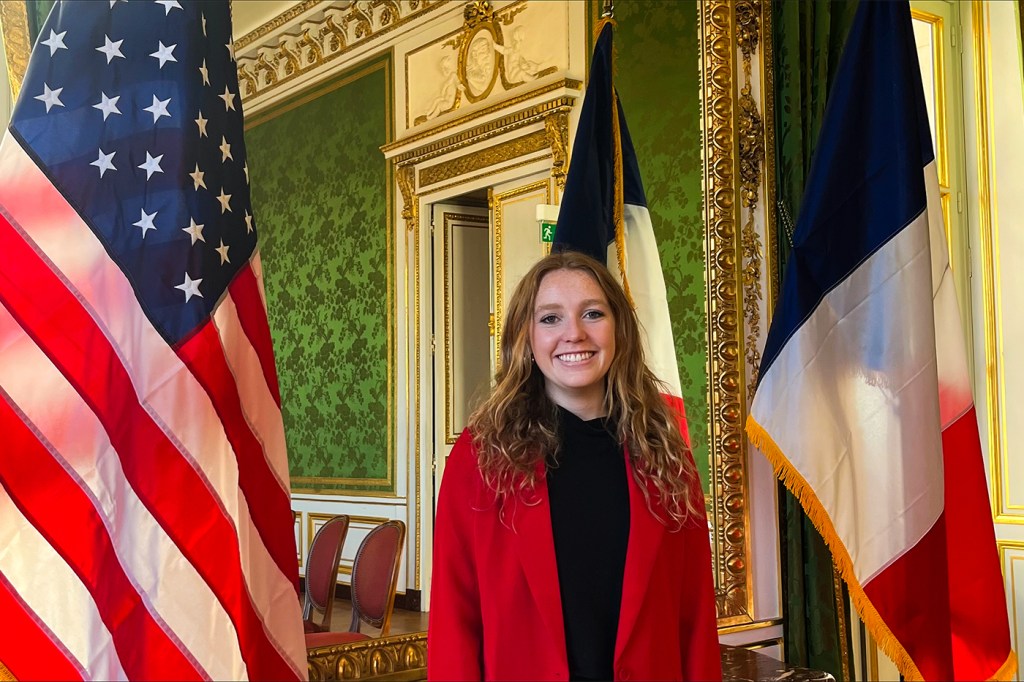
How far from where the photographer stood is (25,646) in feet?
7.07

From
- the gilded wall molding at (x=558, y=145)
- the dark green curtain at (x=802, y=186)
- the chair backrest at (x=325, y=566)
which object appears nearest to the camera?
the chair backrest at (x=325, y=566)

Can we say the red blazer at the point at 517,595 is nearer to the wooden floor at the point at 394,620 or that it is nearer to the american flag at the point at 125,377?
the american flag at the point at 125,377

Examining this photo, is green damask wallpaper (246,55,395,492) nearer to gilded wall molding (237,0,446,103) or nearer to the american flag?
gilded wall molding (237,0,446,103)

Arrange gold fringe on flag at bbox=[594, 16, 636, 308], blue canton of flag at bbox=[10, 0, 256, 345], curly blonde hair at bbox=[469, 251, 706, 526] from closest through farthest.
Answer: curly blonde hair at bbox=[469, 251, 706, 526] → blue canton of flag at bbox=[10, 0, 256, 345] → gold fringe on flag at bbox=[594, 16, 636, 308]

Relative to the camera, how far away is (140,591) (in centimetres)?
225

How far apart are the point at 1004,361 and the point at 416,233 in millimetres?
3049

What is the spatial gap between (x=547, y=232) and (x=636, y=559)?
6.00 feet

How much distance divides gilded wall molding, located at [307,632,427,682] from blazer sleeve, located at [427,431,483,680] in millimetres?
1145

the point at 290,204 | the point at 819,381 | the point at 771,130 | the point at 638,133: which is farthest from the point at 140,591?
the point at 771,130

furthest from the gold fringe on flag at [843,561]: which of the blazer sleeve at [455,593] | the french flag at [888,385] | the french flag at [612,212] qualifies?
the blazer sleeve at [455,593]

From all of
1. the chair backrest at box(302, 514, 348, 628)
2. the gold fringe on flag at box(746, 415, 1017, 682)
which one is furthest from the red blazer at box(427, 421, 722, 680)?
the gold fringe on flag at box(746, 415, 1017, 682)

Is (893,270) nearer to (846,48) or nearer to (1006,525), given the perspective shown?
(846,48)

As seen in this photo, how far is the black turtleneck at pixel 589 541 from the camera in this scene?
205 centimetres

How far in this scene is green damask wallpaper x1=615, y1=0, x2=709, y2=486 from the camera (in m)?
4.18
